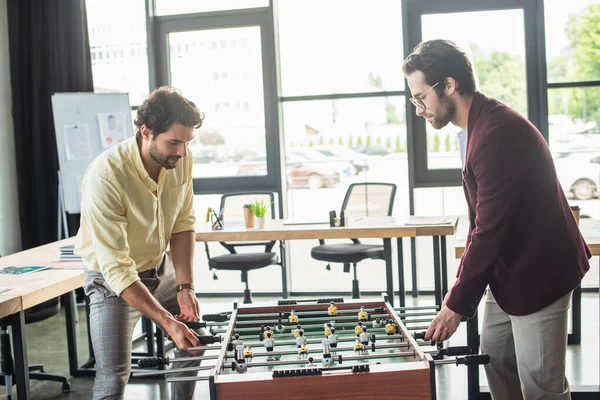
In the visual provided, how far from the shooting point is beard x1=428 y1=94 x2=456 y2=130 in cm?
224

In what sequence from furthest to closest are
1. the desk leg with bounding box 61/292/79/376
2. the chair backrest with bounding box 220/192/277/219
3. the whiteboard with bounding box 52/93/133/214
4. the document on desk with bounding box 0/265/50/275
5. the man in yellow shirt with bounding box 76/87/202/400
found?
the whiteboard with bounding box 52/93/133/214, the chair backrest with bounding box 220/192/277/219, the desk leg with bounding box 61/292/79/376, the document on desk with bounding box 0/265/50/275, the man in yellow shirt with bounding box 76/87/202/400

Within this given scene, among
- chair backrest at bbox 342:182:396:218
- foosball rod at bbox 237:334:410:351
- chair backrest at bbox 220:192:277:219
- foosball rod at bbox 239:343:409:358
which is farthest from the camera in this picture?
chair backrest at bbox 220:192:277:219

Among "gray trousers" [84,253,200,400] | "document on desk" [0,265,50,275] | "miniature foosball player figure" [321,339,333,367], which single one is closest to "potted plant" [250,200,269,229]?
"document on desk" [0,265,50,275]

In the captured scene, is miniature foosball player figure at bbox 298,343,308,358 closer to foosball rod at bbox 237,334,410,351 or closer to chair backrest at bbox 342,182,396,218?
foosball rod at bbox 237,334,410,351

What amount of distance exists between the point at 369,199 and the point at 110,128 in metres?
2.31

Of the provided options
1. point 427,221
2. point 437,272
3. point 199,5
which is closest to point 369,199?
point 427,221

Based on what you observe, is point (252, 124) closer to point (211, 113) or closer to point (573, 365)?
point (211, 113)

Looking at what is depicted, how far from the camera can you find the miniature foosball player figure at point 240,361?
2.02 m

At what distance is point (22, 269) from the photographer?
3.42 m

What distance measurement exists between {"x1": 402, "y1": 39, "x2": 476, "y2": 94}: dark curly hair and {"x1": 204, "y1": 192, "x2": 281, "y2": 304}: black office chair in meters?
3.04

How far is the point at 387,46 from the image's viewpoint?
19.7 ft

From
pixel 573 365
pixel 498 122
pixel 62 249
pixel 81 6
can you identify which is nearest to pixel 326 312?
pixel 498 122

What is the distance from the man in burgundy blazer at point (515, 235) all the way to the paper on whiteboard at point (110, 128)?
4.16 metres

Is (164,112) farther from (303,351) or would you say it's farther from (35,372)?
(35,372)
